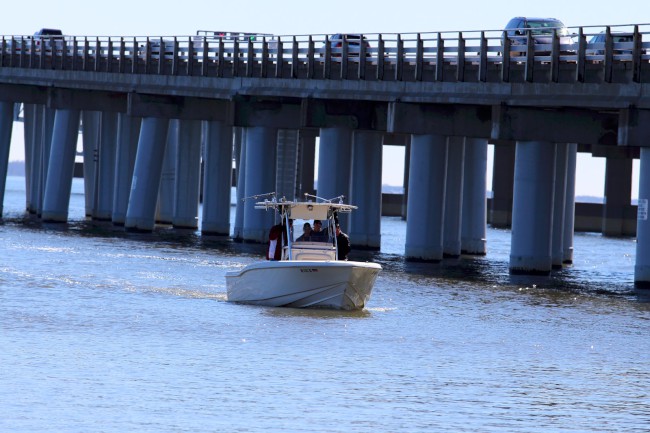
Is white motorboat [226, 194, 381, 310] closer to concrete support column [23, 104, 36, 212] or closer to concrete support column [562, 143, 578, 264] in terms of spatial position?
concrete support column [562, 143, 578, 264]

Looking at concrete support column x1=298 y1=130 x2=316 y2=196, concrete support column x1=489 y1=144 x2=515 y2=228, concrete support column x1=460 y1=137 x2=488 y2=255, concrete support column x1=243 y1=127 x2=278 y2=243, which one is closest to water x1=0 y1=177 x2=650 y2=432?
concrete support column x1=460 y1=137 x2=488 y2=255

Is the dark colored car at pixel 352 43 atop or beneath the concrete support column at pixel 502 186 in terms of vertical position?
atop

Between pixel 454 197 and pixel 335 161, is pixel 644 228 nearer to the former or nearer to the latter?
pixel 454 197

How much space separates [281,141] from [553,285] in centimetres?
2576

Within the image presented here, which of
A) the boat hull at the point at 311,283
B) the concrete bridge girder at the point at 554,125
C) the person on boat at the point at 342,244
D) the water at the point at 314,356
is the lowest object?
the water at the point at 314,356

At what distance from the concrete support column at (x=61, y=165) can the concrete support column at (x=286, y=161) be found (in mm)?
10787

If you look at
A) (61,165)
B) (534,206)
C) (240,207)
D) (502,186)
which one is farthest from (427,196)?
(502,186)

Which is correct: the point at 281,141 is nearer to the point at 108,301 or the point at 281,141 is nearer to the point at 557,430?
the point at 108,301

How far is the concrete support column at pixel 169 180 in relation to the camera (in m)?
83.6

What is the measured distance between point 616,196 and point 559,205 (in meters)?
54.1

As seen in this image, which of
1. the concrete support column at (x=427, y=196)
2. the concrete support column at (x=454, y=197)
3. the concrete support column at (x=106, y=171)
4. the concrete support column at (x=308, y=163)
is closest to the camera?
the concrete support column at (x=427, y=196)

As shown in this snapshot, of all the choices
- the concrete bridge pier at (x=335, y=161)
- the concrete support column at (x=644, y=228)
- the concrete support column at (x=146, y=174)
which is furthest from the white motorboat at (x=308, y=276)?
the concrete support column at (x=146, y=174)

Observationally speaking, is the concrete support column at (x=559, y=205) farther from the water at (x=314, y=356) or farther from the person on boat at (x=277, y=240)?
the person on boat at (x=277, y=240)

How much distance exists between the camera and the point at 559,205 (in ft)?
197
